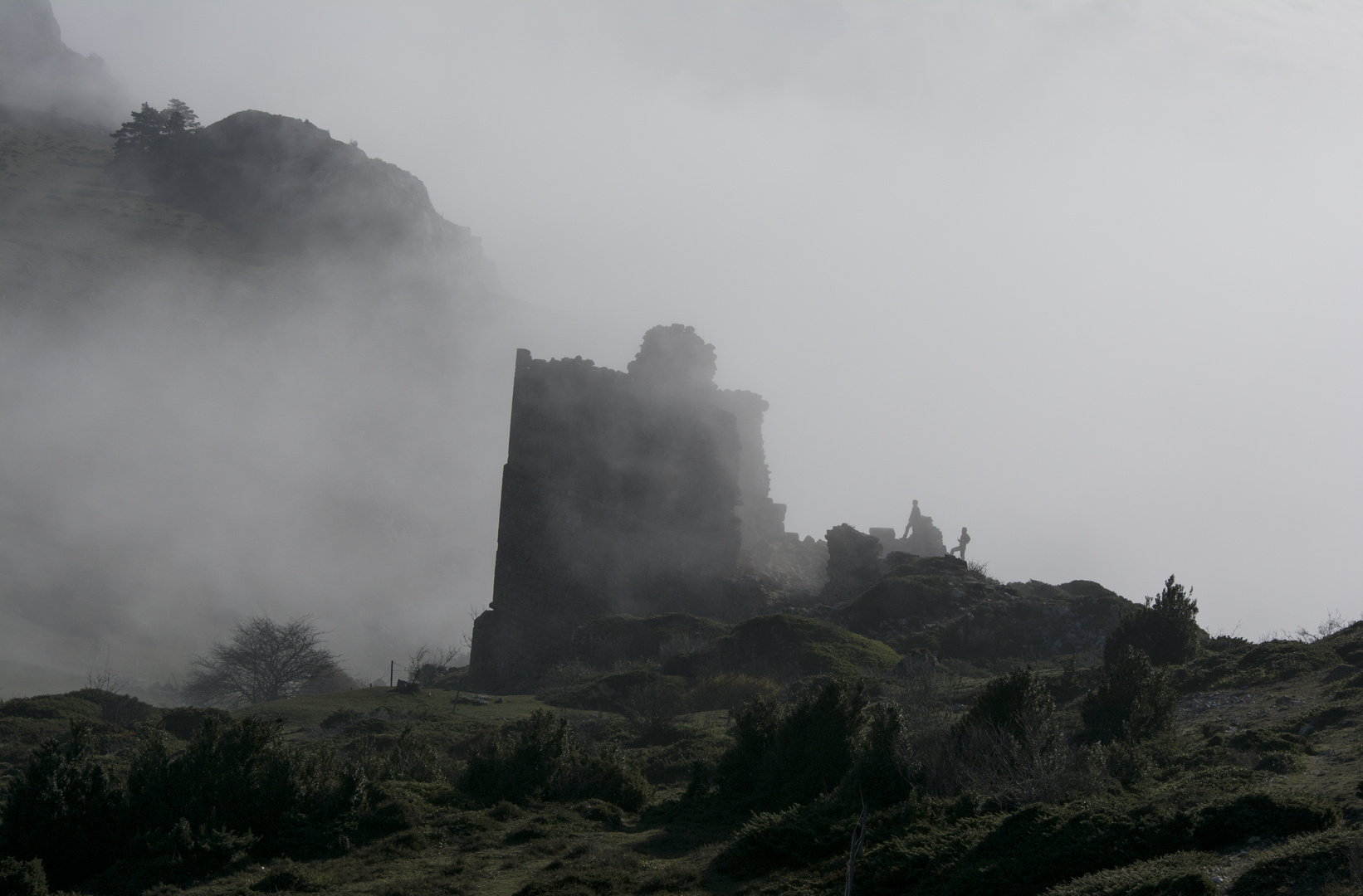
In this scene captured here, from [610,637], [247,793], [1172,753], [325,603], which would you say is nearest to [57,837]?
[247,793]

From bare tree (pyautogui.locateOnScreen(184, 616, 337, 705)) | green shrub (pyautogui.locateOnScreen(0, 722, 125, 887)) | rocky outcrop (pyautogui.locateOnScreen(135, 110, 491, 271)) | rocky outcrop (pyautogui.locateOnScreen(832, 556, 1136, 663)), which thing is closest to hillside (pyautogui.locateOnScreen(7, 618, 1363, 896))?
green shrub (pyautogui.locateOnScreen(0, 722, 125, 887))

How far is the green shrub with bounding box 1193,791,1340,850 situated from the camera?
36.4 feet

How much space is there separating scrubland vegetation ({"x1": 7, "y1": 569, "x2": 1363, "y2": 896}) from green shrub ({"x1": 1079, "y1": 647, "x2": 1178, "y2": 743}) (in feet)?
0.20

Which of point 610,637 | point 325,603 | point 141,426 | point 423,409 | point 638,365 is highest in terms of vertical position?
point 423,409

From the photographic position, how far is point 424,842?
17438 mm

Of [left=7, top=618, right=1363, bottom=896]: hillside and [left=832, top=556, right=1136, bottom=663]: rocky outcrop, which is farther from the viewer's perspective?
[left=832, top=556, right=1136, bottom=663]: rocky outcrop

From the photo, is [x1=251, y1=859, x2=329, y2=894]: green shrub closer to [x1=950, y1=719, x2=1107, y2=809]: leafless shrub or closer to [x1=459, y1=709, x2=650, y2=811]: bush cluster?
[x1=459, y1=709, x2=650, y2=811]: bush cluster

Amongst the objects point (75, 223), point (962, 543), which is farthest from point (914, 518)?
point (75, 223)

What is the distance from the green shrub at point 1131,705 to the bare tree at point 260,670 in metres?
41.1

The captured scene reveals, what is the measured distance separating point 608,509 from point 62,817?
38.4m

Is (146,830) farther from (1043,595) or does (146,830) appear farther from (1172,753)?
(1043,595)

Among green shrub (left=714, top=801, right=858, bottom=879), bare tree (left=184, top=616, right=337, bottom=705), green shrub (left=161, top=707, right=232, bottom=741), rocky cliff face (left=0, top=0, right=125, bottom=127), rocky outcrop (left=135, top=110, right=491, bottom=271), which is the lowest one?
green shrub (left=714, top=801, right=858, bottom=879)

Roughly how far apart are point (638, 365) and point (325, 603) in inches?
1763

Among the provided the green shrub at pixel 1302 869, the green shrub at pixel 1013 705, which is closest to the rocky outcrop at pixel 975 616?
the green shrub at pixel 1013 705
